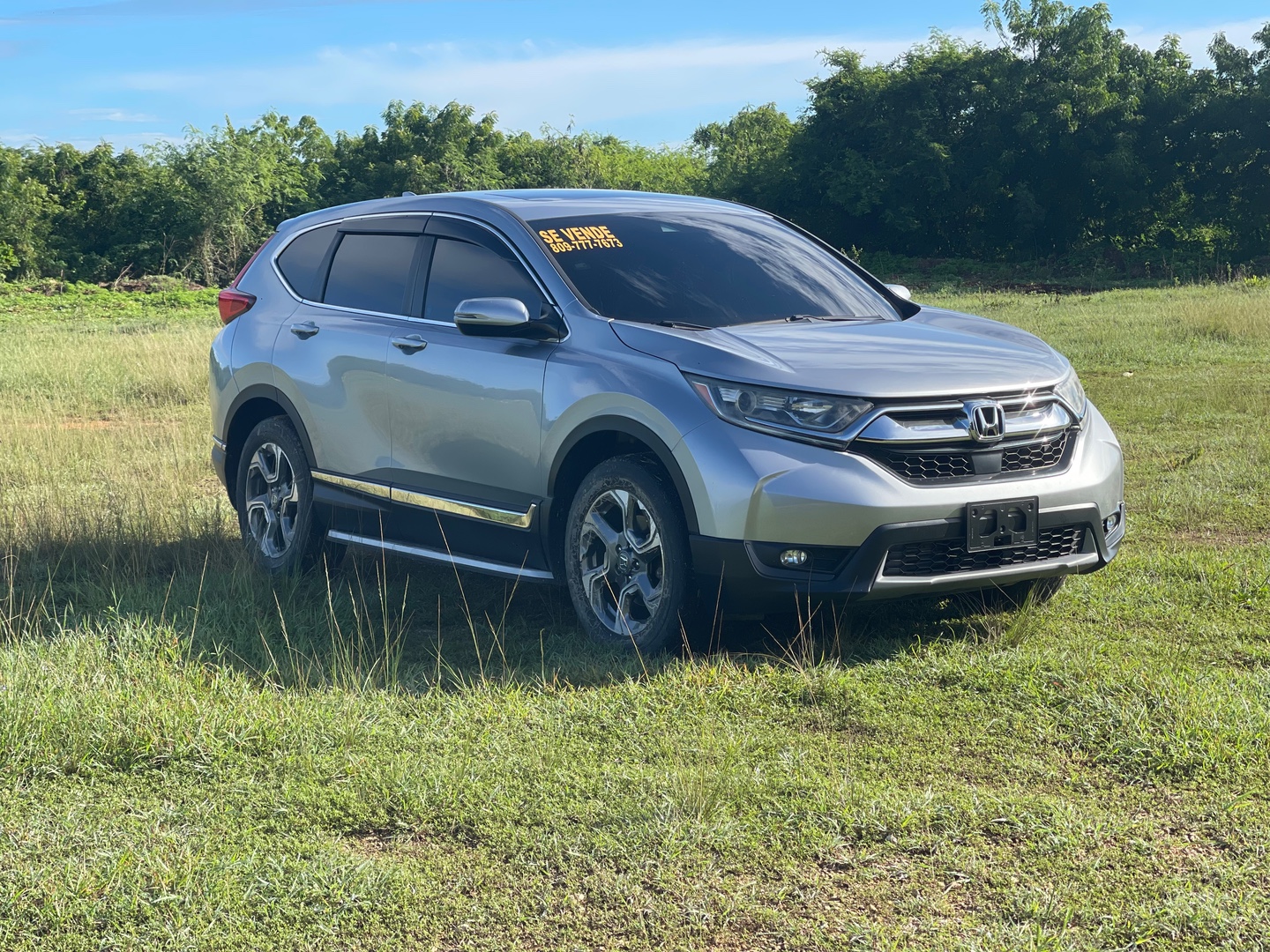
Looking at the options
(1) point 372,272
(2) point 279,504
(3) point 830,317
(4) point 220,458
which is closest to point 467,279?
(1) point 372,272

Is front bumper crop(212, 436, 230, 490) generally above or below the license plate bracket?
below

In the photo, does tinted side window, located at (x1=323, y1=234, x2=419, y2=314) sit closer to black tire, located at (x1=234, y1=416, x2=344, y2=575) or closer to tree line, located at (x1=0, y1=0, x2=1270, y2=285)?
black tire, located at (x1=234, y1=416, x2=344, y2=575)

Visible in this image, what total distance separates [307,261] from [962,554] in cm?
385

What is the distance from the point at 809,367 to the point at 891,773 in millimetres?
1550

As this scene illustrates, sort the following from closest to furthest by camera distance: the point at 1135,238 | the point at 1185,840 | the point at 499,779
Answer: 1. the point at 1185,840
2. the point at 499,779
3. the point at 1135,238

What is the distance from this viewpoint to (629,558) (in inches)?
204

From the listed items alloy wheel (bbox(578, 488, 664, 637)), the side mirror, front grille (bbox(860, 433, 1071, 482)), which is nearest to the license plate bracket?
front grille (bbox(860, 433, 1071, 482))

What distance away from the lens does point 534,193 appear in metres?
6.46

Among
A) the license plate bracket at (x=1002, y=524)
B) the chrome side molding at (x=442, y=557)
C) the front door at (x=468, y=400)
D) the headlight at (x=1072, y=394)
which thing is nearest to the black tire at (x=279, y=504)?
the chrome side molding at (x=442, y=557)

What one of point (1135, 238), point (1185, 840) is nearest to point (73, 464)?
point (1185, 840)

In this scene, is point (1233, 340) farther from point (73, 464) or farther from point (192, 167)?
point (192, 167)

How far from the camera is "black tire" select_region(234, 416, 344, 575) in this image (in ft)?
22.0

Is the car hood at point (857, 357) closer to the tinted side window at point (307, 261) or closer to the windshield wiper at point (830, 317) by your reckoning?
the windshield wiper at point (830, 317)

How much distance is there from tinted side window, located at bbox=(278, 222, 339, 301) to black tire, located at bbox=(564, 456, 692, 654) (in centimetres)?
233
